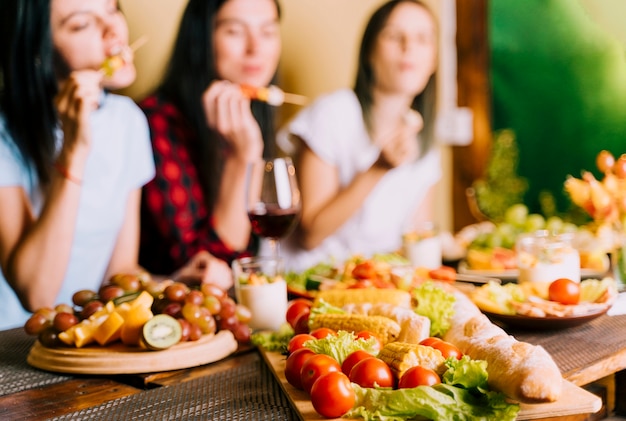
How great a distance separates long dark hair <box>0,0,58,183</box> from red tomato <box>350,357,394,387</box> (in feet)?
5.74

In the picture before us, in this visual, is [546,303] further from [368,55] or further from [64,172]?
[368,55]

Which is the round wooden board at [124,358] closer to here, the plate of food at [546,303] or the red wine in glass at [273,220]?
the red wine in glass at [273,220]

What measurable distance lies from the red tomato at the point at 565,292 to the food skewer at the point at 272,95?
1.76 m

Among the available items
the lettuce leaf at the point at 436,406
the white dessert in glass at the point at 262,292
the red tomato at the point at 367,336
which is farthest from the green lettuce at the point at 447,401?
the white dessert in glass at the point at 262,292

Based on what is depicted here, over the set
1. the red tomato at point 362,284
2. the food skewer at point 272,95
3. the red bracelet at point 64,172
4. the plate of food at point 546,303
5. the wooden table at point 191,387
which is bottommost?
the wooden table at point 191,387

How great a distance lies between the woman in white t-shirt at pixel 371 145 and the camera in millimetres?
3619

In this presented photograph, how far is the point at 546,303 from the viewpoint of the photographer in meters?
Result: 1.89

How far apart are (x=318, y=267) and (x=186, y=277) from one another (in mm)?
815

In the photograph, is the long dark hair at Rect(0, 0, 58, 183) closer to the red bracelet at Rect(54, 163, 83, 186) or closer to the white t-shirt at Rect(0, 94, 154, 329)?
the red bracelet at Rect(54, 163, 83, 186)

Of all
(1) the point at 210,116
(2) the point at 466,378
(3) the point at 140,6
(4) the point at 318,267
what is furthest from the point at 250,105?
(2) the point at 466,378

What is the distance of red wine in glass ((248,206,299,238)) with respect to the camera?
7.27 ft

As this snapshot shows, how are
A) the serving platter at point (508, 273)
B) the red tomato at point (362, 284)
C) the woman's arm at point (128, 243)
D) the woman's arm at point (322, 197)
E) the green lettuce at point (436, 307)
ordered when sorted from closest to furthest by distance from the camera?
1. the green lettuce at point (436, 307)
2. the red tomato at point (362, 284)
3. the serving platter at point (508, 273)
4. the woman's arm at point (128, 243)
5. the woman's arm at point (322, 197)

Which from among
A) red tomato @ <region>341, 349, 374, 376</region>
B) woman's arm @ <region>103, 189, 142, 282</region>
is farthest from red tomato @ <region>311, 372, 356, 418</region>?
woman's arm @ <region>103, 189, 142, 282</region>

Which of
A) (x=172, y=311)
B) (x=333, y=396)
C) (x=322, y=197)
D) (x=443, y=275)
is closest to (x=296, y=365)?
(x=333, y=396)
